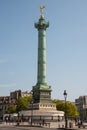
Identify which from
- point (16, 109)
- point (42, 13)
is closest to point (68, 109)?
point (16, 109)

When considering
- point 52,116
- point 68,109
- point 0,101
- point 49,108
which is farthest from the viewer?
point 0,101

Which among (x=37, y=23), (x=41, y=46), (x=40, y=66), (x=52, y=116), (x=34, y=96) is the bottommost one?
(x=52, y=116)

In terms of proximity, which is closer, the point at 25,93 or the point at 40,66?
the point at 40,66

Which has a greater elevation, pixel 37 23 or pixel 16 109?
pixel 37 23

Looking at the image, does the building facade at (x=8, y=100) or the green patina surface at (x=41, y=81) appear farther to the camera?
the building facade at (x=8, y=100)

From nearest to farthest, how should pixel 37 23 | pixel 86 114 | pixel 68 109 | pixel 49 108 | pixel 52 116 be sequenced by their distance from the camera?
pixel 52 116
pixel 49 108
pixel 37 23
pixel 68 109
pixel 86 114

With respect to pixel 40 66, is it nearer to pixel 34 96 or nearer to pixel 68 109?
pixel 34 96

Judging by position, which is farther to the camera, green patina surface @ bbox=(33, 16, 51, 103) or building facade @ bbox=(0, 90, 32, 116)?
building facade @ bbox=(0, 90, 32, 116)

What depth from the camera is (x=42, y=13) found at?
113938 mm

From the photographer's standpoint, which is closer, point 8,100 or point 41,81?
point 41,81

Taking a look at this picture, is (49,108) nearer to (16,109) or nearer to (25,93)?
(16,109)

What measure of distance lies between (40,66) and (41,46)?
6755 millimetres

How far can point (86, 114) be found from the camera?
183 metres

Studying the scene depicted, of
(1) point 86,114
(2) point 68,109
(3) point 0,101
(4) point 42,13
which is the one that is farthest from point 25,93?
(4) point 42,13
